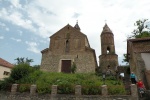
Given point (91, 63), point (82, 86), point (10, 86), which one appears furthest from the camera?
point (91, 63)

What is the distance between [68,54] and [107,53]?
31.0ft

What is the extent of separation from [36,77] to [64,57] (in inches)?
330

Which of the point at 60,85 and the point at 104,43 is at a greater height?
the point at 104,43

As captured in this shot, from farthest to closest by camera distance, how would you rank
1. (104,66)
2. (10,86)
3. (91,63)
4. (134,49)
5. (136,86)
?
(104,66) < (91,63) < (134,49) < (10,86) < (136,86)

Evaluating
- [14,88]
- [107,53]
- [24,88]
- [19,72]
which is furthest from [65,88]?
[107,53]

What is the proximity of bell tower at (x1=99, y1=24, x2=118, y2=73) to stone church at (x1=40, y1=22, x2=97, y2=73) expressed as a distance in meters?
4.48

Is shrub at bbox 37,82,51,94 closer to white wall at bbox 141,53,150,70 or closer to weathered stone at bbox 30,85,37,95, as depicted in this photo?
weathered stone at bbox 30,85,37,95

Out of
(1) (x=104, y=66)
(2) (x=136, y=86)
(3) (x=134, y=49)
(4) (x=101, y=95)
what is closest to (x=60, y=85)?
(4) (x=101, y=95)

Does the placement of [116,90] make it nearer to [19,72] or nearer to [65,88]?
[65,88]

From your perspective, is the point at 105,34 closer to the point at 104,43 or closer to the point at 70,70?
the point at 104,43

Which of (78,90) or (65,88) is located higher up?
(65,88)

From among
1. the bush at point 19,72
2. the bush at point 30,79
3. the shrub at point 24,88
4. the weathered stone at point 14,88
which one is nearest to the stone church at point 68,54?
the bush at point 30,79

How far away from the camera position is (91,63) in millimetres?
26109

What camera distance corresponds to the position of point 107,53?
32.6 meters
